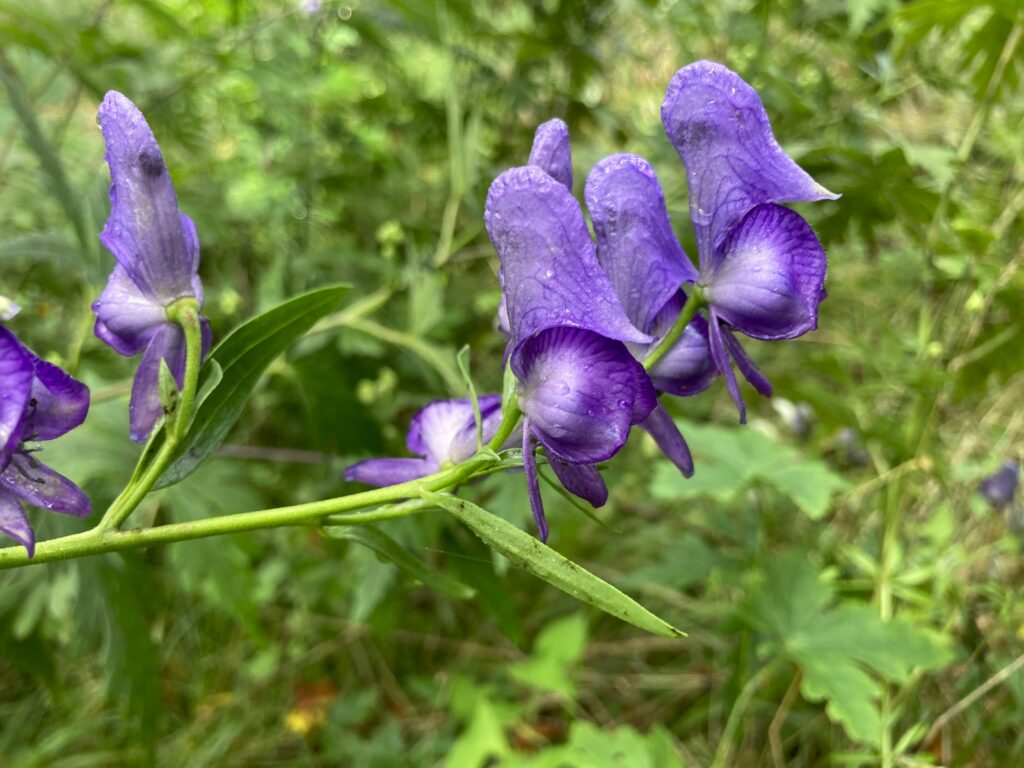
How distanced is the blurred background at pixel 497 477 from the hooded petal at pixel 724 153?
567 mm

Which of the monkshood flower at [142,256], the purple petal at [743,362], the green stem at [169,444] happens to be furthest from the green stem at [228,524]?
the purple petal at [743,362]

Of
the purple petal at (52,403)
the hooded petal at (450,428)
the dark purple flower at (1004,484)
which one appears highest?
the purple petal at (52,403)

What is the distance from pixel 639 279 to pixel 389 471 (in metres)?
0.26

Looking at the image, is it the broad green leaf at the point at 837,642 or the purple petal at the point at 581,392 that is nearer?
the purple petal at the point at 581,392

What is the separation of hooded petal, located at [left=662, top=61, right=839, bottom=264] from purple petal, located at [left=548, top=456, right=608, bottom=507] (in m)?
0.19

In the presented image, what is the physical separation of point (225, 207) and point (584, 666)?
Answer: 145 centimetres

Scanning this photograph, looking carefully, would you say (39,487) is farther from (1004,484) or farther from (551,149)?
(1004,484)

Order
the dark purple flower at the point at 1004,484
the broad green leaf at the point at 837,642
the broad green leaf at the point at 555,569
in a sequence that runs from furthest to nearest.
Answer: the dark purple flower at the point at 1004,484 → the broad green leaf at the point at 837,642 → the broad green leaf at the point at 555,569

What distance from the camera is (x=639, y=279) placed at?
70 cm

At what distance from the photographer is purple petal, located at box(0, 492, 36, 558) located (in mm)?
550

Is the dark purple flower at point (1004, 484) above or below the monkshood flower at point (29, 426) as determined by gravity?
below

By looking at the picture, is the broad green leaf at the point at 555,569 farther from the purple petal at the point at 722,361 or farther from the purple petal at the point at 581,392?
the purple petal at the point at 722,361

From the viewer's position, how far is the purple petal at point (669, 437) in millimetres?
721

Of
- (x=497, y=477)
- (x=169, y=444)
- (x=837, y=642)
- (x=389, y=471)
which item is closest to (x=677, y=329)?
(x=389, y=471)
